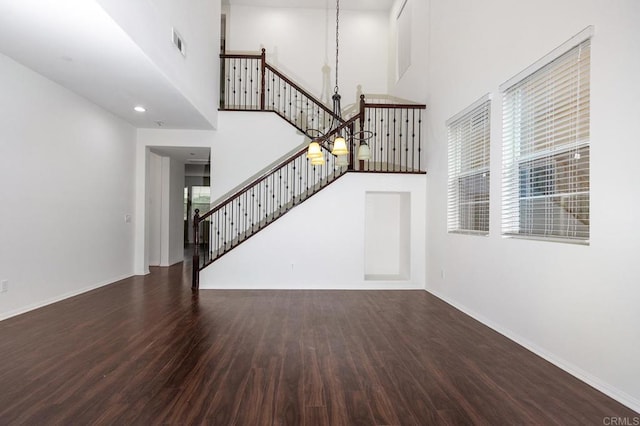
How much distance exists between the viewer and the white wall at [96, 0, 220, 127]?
356cm

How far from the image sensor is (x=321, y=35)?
30.2 feet

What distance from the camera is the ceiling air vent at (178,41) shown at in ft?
15.3

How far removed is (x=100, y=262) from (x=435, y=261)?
578cm

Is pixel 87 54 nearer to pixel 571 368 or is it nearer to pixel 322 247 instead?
pixel 322 247

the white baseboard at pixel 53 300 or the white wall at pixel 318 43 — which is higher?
the white wall at pixel 318 43

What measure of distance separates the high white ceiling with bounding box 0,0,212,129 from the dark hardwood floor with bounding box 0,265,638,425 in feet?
9.89

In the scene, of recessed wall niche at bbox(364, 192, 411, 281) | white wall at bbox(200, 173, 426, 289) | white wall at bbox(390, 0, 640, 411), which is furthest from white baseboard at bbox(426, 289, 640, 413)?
recessed wall niche at bbox(364, 192, 411, 281)

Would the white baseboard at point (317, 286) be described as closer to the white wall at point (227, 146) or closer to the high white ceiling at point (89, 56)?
the white wall at point (227, 146)

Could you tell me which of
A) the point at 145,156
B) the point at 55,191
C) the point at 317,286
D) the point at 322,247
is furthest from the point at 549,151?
the point at 145,156

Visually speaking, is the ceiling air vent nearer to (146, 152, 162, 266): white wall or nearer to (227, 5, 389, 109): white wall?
(146, 152, 162, 266): white wall

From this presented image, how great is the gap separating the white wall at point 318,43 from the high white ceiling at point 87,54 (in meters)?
4.07

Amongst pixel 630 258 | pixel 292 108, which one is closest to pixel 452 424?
pixel 630 258

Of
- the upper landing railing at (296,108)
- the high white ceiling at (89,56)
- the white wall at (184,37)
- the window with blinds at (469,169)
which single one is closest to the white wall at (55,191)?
the high white ceiling at (89,56)

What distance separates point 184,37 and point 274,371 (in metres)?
4.70
